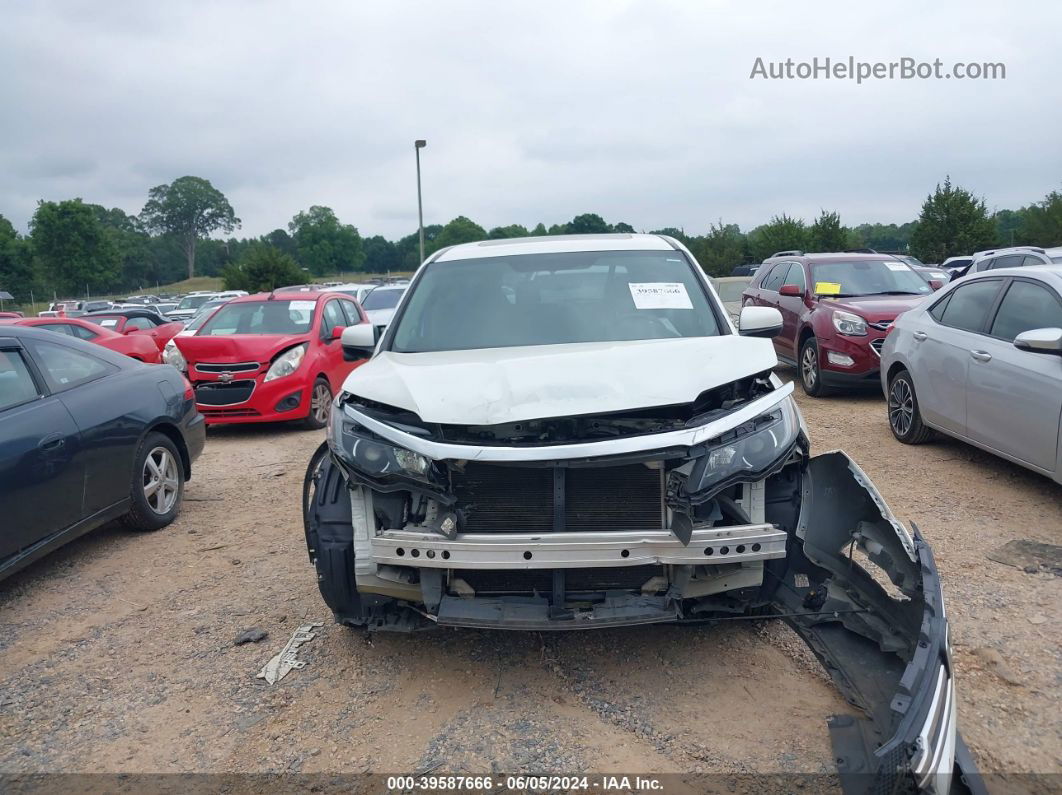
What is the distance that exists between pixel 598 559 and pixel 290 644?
171 cm

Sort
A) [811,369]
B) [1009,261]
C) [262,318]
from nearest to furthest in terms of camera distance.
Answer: [262,318] < [811,369] < [1009,261]

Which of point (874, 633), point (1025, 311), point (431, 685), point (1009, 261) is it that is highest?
point (1009, 261)

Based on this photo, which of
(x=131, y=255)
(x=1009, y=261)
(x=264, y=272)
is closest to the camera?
(x=1009, y=261)

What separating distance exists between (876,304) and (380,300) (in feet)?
39.6

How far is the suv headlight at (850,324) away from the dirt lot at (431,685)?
15.4 ft

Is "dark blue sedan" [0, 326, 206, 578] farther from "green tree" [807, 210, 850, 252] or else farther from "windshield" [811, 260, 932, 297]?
"green tree" [807, 210, 850, 252]

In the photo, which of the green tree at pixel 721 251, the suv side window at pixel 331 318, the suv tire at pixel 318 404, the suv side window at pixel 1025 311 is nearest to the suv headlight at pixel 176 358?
the suv tire at pixel 318 404

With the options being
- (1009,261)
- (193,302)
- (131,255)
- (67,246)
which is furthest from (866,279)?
(131,255)

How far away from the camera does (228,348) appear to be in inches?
356

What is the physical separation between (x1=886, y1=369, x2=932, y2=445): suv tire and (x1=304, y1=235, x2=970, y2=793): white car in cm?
415

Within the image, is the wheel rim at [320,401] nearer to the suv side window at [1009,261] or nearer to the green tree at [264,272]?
the suv side window at [1009,261]

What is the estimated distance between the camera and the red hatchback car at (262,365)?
9.03 meters

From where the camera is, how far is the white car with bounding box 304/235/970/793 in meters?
2.98

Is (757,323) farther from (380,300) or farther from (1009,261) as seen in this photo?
(380,300)
